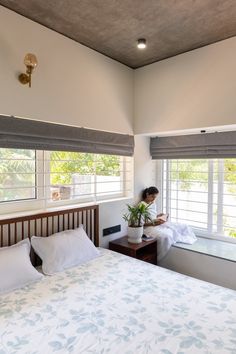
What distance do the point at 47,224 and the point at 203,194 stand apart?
2100 millimetres

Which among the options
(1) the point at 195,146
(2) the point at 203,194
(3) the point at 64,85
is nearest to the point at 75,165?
(3) the point at 64,85

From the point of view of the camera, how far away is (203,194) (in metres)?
3.36

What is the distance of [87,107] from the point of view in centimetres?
271

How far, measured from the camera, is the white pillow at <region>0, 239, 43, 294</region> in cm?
181

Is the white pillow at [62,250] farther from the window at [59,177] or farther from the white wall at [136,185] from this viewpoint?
the white wall at [136,185]

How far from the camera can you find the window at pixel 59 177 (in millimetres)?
2268

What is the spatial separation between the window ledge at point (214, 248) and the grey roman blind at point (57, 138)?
1.42 m

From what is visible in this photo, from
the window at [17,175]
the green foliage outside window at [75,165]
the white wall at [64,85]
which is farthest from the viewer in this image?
the green foliage outside window at [75,165]

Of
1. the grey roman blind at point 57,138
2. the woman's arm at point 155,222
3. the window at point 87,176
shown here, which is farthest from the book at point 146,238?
the grey roman blind at point 57,138

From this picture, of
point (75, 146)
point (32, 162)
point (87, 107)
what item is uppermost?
point (87, 107)

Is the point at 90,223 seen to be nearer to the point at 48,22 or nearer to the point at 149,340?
the point at 149,340

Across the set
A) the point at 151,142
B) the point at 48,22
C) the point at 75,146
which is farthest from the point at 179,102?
the point at 48,22

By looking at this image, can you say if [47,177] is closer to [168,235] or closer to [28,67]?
[28,67]

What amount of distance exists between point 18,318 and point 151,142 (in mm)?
2799
